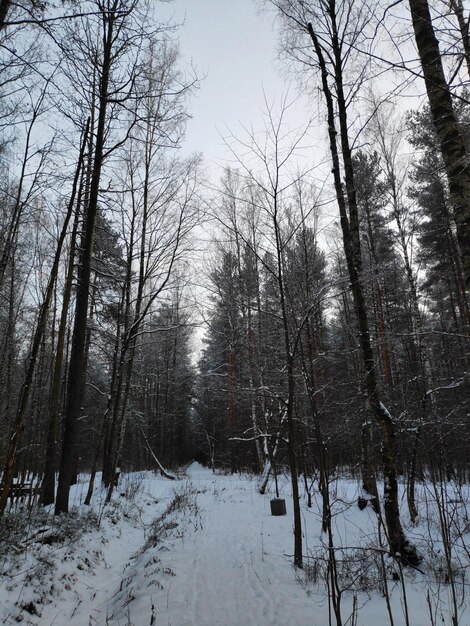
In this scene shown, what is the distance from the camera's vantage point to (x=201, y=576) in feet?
17.2

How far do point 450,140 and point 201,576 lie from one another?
623 centimetres

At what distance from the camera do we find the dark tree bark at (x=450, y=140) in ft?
11.0

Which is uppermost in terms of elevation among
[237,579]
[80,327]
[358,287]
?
[80,327]

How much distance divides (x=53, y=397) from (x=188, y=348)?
2426 cm

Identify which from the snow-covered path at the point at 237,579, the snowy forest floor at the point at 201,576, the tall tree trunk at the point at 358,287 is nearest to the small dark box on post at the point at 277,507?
the snow-covered path at the point at 237,579

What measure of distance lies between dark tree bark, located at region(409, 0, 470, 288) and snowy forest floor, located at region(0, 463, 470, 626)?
2.34 meters

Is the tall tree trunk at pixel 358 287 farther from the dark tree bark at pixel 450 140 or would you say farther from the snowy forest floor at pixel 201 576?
the dark tree bark at pixel 450 140

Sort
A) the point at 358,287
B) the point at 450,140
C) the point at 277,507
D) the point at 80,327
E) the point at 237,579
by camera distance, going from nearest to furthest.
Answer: the point at 450,140 < the point at 237,579 < the point at 358,287 < the point at 80,327 < the point at 277,507

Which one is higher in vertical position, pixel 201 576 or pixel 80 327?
pixel 80 327

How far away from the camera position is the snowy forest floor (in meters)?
3.88

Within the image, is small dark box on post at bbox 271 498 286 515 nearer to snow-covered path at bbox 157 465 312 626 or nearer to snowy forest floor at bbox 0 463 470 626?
snow-covered path at bbox 157 465 312 626

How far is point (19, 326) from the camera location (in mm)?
21406

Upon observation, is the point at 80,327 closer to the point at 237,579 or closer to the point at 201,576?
the point at 201,576

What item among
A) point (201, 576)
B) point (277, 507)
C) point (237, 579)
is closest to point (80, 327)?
point (201, 576)
